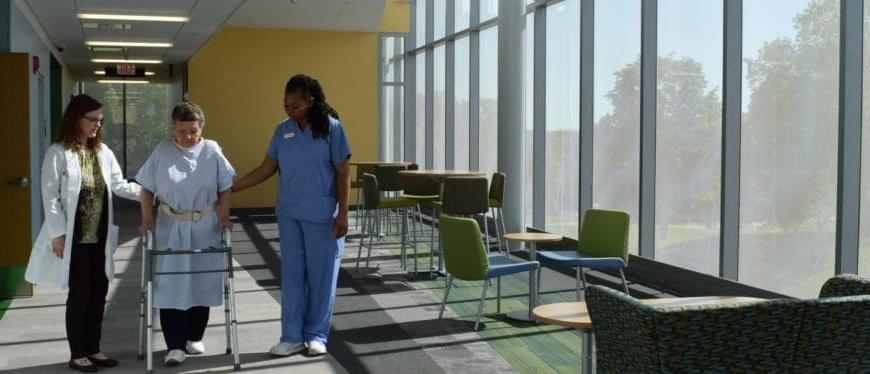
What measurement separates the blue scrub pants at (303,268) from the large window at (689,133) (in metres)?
3.66

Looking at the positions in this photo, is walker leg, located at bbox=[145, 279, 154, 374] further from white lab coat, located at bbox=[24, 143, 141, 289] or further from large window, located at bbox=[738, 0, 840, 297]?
large window, located at bbox=[738, 0, 840, 297]

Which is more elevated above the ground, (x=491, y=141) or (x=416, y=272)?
(x=491, y=141)

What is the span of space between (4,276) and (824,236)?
6088mm

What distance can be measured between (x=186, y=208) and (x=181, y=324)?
2.21 feet

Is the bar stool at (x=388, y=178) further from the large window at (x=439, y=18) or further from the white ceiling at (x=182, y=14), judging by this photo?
the large window at (x=439, y=18)

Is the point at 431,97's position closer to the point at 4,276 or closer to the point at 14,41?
the point at 14,41

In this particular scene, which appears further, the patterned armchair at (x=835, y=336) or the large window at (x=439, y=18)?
the large window at (x=439, y=18)

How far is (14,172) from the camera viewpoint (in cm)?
745

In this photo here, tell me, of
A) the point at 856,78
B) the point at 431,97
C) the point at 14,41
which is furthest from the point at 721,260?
the point at 431,97

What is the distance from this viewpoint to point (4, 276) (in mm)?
7461

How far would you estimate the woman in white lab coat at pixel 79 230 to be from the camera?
4.88 metres

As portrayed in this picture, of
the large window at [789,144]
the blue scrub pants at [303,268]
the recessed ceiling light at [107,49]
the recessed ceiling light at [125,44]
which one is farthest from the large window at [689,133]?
the recessed ceiling light at [107,49]

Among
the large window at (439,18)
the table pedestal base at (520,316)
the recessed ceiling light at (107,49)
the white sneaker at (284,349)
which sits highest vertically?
the large window at (439,18)

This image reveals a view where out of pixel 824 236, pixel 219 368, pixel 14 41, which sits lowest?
pixel 219 368
